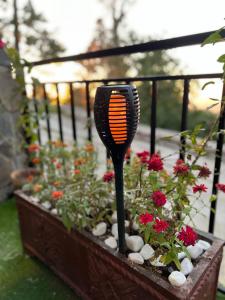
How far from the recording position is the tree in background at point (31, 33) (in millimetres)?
5298

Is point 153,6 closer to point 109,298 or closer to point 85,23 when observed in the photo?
point 85,23

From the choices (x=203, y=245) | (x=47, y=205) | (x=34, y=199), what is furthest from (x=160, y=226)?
(x=34, y=199)

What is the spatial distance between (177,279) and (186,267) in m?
0.08

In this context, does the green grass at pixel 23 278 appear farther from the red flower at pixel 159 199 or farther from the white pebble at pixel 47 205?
the red flower at pixel 159 199

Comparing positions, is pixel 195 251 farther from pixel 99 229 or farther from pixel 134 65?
pixel 134 65

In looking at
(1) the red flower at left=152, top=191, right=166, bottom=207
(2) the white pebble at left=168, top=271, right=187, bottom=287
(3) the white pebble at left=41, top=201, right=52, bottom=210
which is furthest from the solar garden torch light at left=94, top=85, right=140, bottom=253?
(3) the white pebble at left=41, top=201, right=52, bottom=210

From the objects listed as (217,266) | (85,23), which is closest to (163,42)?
(217,266)

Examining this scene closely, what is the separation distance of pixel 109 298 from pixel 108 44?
752 centimetres

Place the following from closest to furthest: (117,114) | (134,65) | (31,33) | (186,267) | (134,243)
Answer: (117,114) < (186,267) < (134,243) < (31,33) < (134,65)

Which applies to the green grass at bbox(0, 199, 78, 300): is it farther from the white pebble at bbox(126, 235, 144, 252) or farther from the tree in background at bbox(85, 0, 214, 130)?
the tree in background at bbox(85, 0, 214, 130)

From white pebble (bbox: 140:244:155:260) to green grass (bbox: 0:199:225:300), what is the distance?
19.8 inches

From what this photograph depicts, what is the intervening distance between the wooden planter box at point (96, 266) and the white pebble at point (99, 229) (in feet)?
0.12

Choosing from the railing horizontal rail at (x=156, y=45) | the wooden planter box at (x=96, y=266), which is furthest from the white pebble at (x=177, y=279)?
the railing horizontal rail at (x=156, y=45)

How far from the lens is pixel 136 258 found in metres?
0.82
